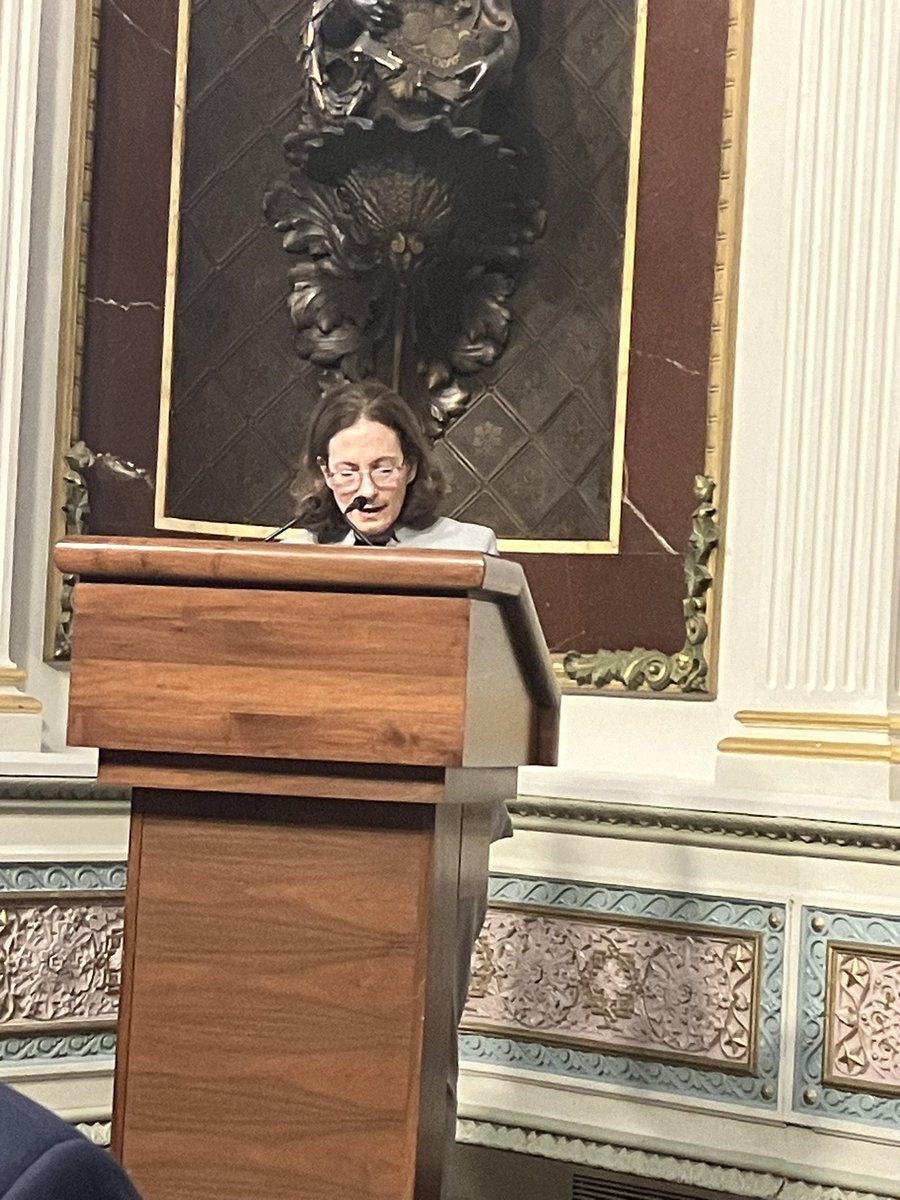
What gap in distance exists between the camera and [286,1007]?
210 centimetres

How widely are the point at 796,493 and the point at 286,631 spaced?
227cm

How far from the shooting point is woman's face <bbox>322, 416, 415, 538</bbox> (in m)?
2.85

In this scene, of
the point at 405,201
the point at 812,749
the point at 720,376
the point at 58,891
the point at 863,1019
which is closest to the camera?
the point at 863,1019

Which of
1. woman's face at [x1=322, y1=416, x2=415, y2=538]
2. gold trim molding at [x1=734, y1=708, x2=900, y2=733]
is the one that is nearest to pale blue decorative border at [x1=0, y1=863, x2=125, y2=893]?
gold trim molding at [x1=734, y1=708, x2=900, y2=733]

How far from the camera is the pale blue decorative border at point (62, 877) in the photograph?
4043 millimetres

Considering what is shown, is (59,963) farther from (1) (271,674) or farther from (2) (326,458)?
(1) (271,674)

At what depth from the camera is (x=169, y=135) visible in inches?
188

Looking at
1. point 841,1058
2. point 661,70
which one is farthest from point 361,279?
point 841,1058

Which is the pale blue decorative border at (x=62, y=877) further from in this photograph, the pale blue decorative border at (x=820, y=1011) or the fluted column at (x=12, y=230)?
the pale blue decorative border at (x=820, y=1011)

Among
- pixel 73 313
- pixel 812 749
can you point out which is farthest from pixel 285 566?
pixel 73 313

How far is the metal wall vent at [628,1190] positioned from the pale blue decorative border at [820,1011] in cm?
30

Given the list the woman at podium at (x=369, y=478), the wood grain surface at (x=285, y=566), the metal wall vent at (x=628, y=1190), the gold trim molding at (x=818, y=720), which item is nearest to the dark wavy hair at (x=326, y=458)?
the woman at podium at (x=369, y=478)

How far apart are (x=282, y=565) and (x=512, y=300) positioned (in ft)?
9.03

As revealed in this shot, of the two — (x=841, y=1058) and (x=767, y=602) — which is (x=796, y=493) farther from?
(x=841, y=1058)
